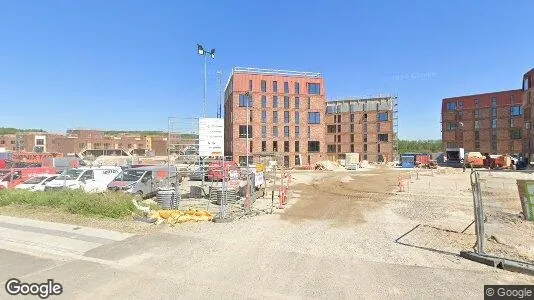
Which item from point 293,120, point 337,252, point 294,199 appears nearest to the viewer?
point 337,252

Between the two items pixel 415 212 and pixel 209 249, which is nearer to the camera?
pixel 209 249

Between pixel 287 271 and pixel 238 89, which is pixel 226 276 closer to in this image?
pixel 287 271

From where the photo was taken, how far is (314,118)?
65500 mm

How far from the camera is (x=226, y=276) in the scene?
24.0ft

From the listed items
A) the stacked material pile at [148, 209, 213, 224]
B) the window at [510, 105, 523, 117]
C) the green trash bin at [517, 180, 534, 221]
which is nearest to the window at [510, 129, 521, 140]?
the window at [510, 105, 523, 117]

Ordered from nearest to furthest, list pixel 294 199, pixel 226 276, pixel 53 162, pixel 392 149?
pixel 226 276 → pixel 294 199 → pixel 53 162 → pixel 392 149

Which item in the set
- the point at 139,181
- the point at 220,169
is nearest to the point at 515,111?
the point at 220,169

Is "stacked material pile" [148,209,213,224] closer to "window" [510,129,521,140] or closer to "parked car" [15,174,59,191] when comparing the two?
"parked car" [15,174,59,191]

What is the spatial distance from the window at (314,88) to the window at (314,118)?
4099 millimetres

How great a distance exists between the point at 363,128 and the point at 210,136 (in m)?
75.9

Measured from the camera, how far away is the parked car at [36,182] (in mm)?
19875

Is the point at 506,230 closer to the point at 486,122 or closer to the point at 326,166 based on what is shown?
the point at 326,166

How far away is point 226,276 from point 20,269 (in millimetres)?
4799

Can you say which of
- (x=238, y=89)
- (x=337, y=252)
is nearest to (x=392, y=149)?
(x=238, y=89)
